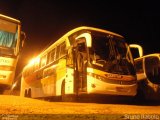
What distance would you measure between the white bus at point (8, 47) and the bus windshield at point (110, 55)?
3613 mm

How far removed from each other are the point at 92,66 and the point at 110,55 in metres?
1.23

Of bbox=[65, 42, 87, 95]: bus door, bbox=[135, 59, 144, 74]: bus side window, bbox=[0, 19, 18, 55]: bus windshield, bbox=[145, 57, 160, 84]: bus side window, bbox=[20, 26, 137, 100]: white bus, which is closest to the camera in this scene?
bbox=[20, 26, 137, 100]: white bus

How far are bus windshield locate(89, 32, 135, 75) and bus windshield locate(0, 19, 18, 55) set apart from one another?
12.3 feet

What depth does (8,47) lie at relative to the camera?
1222 cm

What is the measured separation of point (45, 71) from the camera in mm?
15133

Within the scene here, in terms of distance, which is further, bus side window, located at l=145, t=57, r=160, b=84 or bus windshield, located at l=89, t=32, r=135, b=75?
bus side window, located at l=145, t=57, r=160, b=84

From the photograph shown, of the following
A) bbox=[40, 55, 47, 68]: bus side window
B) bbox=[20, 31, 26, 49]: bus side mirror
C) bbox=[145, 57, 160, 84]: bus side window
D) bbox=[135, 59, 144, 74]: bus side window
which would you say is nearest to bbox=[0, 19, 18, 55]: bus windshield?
bbox=[20, 31, 26, 49]: bus side mirror

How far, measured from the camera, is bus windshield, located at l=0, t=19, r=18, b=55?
39.7 feet

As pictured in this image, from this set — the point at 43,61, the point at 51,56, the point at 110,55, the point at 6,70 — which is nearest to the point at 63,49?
the point at 51,56

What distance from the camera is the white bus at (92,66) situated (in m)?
10.8

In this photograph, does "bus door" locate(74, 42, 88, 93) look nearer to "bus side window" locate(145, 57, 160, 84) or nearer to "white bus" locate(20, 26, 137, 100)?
"white bus" locate(20, 26, 137, 100)

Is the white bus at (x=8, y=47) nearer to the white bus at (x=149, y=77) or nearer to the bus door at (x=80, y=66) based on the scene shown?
the bus door at (x=80, y=66)

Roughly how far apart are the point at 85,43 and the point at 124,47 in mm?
2202

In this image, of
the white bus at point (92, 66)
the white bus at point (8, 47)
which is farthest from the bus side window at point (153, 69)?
the white bus at point (8, 47)
